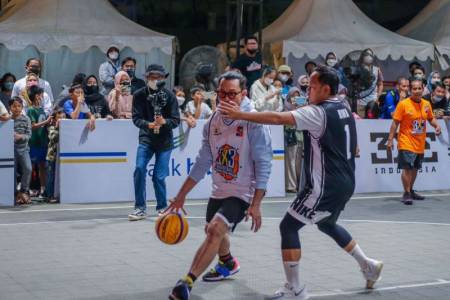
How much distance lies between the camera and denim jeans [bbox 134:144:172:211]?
11.9 meters

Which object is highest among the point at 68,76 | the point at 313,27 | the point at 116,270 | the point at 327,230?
the point at 313,27

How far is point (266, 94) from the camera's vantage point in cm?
1545

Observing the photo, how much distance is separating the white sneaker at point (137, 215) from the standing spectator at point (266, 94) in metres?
3.88

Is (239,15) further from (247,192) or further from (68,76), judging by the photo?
(247,192)

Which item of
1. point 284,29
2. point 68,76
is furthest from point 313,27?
point 68,76

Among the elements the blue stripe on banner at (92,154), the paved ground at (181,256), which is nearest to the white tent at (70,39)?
the blue stripe on banner at (92,154)

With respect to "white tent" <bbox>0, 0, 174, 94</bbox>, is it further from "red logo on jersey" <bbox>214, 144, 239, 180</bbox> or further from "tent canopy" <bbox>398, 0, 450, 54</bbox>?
"red logo on jersey" <bbox>214, 144, 239, 180</bbox>

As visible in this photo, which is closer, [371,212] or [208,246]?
[208,246]

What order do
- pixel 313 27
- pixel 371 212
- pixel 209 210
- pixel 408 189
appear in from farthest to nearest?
pixel 313 27 < pixel 408 189 < pixel 371 212 < pixel 209 210

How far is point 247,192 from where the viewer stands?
772 centimetres

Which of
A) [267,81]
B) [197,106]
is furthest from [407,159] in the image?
[197,106]

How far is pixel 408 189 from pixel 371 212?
119 cm

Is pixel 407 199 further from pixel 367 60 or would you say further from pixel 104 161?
pixel 367 60

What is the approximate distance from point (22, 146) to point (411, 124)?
5830 mm
